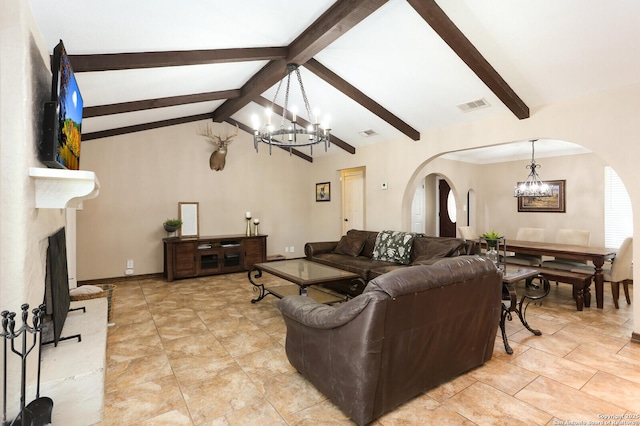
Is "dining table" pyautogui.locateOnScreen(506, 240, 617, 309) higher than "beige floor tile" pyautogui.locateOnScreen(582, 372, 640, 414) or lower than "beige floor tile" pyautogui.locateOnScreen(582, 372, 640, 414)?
higher

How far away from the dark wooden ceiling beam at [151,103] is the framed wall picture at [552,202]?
20.5 feet

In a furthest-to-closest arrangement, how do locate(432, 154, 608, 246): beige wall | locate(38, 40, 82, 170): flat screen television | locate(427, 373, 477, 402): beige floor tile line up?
locate(432, 154, 608, 246): beige wall → locate(427, 373, 477, 402): beige floor tile → locate(38, 40, 82, 170): flat screen television

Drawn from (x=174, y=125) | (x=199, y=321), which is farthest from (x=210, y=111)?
(x=199, y=321)

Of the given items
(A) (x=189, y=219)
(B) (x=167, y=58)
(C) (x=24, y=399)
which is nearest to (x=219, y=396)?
(C) (x=24, y=399)

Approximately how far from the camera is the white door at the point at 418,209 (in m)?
7.86

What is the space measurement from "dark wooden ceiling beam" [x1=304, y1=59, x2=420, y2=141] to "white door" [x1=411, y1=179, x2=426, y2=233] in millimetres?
3023

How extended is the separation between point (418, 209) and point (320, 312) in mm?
6389

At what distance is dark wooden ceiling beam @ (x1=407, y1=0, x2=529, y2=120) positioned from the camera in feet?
8.80

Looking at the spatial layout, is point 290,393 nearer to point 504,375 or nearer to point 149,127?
point 504,375

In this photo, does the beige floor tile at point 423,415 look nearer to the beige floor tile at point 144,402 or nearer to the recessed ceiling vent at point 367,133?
the beige floor tile at point 144,402

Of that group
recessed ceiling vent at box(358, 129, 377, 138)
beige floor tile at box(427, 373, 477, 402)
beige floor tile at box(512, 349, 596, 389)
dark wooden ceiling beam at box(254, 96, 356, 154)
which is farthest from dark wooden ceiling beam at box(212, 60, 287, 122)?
beige floor tile at box(512, 349, 596, 389)

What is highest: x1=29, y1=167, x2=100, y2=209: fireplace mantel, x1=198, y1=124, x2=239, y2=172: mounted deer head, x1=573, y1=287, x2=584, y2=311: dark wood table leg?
x1=198, y1=124, x2=239, y2=172: mounted deer head

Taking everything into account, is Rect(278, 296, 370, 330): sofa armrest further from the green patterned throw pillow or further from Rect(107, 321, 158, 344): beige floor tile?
the green patterned throw pillow

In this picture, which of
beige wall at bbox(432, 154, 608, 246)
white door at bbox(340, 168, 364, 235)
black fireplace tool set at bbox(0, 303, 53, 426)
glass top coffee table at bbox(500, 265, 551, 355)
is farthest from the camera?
white door at bbox(340, 168, 364, 235)
